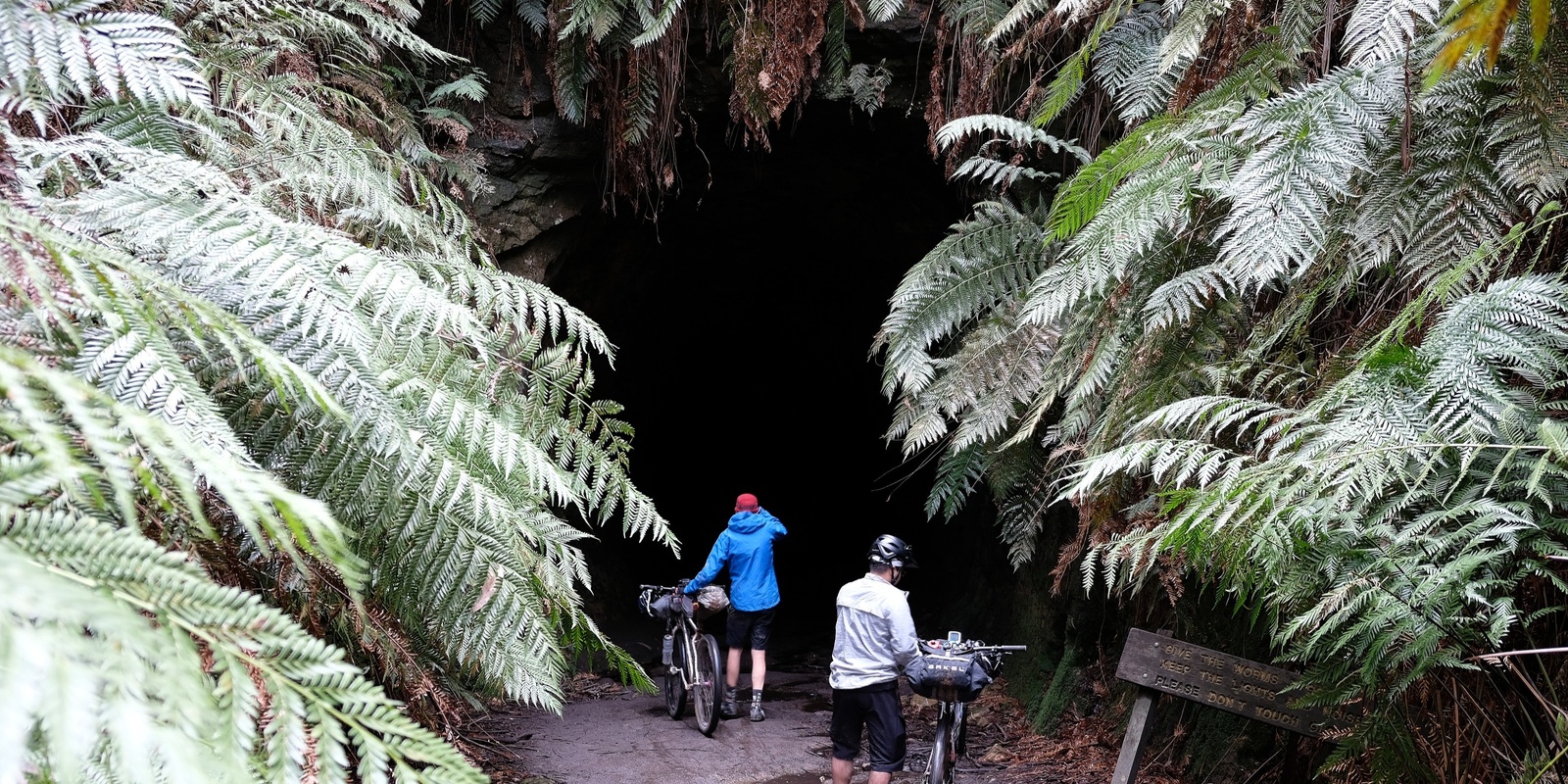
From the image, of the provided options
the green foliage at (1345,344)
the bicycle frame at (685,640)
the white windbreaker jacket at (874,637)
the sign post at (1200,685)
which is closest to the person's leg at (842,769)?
the white windbreaker jacket at (874,637)

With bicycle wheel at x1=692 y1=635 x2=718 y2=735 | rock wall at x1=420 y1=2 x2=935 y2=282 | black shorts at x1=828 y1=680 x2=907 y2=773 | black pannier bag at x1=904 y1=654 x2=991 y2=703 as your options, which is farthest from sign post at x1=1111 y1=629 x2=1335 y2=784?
rock wall at x1=420 y1=2 x2=935 y2=282

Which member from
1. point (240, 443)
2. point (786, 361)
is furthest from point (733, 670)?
point (786, 361)

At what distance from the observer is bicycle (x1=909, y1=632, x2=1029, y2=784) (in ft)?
13.8

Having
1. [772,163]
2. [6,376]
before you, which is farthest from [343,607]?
[772,163]

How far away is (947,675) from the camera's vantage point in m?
4.20

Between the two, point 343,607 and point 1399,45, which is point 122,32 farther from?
point 1399,45

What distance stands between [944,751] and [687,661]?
7.23 feet

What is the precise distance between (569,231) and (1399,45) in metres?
5.51

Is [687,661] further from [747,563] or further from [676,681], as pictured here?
[747,563]

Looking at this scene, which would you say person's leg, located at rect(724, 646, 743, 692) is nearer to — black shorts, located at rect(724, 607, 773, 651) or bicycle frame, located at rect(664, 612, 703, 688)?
black shorts, located at rect(724, 607, 773, 651)

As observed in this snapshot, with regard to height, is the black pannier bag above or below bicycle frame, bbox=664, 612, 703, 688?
above

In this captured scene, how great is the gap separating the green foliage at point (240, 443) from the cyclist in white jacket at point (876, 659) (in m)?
1.75

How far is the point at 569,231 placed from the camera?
7.02 meters

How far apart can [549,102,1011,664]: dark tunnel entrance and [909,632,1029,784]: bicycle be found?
952 mm
